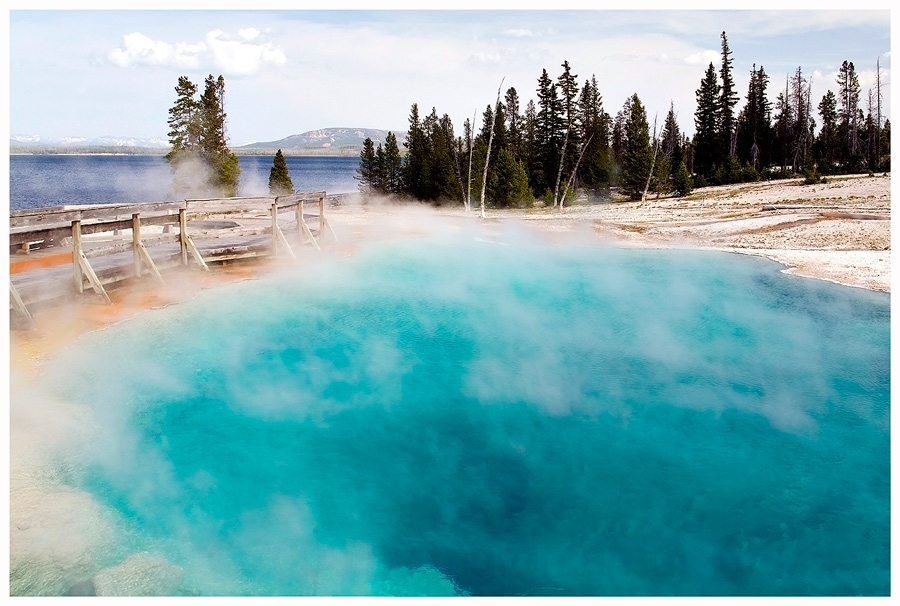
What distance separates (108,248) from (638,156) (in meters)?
32.0

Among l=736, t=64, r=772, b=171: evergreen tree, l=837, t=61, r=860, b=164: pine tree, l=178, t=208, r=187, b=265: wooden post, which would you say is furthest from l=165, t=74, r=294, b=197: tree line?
l=837, t=61, r=860, b=164: pine tree

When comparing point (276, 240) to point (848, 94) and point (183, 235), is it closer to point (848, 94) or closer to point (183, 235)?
point (183, 235)

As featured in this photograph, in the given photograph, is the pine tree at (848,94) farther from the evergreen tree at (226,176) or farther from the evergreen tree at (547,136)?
the evergreen tree at (226,176)

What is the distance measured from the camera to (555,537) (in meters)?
5.73

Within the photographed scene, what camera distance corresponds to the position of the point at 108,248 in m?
12.8

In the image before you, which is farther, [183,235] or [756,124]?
[756,124]

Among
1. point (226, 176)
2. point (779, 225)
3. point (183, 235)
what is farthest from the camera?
point (226, 176)

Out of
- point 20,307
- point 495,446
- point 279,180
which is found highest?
point 279,180

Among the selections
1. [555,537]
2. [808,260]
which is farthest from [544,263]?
[555,537]

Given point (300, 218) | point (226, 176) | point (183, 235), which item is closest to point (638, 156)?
point (226, 176)

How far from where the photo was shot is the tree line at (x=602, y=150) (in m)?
39.4

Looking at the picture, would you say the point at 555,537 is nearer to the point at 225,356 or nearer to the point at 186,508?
the point at 186,508

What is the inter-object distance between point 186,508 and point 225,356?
167 inches

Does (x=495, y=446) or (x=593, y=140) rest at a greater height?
(x=593, y=140)
